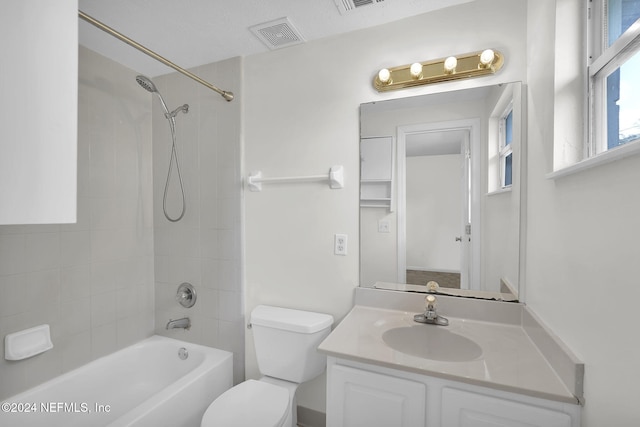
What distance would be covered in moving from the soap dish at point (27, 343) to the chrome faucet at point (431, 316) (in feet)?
6.67

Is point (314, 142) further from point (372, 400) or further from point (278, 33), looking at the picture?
point (372, 400)

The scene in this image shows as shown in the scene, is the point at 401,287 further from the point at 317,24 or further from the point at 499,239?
the point at 317,24

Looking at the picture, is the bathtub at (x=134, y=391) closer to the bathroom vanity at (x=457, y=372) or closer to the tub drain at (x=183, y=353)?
the tub drain at (x=183, y=353)

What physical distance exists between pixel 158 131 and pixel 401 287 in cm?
211

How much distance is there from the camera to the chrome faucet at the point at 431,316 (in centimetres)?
134

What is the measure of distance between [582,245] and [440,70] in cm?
105

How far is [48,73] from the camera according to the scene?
789 millimetres

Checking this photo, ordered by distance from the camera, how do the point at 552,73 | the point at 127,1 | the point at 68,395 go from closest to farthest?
the point at 552,73 → the point at 127,1 → the point at 68,395

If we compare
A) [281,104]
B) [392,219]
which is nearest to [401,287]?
[392,219]

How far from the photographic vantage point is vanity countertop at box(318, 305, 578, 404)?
875 mm

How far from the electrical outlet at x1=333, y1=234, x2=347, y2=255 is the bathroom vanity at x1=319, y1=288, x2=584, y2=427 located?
41 cm

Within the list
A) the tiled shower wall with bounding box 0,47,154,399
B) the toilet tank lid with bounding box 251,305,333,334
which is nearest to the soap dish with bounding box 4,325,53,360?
the tiled shower wall with bounding box 0,47,154,399

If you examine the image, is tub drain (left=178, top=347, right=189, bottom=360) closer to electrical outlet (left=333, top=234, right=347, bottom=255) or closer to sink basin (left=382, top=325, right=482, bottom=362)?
electrical outlet (left=333, top=234, right=347, bottom=255)

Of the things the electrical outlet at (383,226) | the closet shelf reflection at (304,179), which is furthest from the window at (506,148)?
the closet shelf reflection at (304,179)
